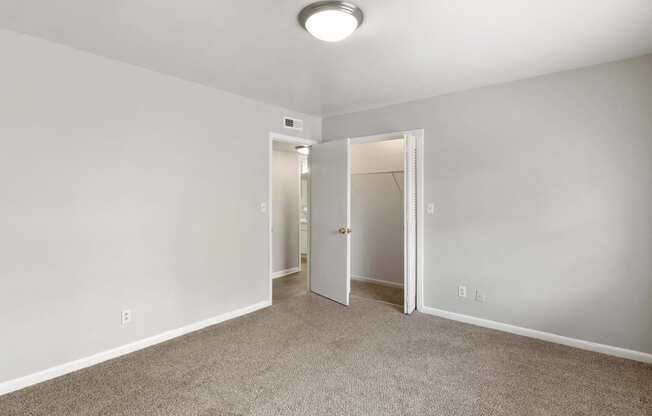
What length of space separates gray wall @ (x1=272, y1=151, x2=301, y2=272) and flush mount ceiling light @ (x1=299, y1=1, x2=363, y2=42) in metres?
3.60

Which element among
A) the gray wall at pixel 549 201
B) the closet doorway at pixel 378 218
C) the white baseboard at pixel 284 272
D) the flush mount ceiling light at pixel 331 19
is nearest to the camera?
the flush mount ceiling light at pixel 331 19

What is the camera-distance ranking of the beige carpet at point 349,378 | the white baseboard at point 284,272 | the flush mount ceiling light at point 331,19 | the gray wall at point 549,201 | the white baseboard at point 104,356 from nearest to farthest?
the flush mount ceiling light at point 331,19 → the beige carpet at point 349,378 → the white baseboard at point 104,356 → the gray wall at point 549,201 → the white baseboard at point 284,272

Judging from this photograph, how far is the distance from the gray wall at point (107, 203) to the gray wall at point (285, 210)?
1907 millimetres

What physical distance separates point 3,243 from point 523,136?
13.7 feet

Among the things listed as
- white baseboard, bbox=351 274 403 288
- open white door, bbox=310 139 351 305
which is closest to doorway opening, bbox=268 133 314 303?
white baseboard, bbox=351 274 403 288

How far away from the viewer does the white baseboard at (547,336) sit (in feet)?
8.68

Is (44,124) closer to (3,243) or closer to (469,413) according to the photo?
(3,243)

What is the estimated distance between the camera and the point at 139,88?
280 cm

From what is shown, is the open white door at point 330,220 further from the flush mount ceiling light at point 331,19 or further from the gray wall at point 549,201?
the flush mount ceiling light at point 331,19

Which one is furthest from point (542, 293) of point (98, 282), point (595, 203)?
point (98, 282)

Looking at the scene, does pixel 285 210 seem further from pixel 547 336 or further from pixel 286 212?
pixel 547 336

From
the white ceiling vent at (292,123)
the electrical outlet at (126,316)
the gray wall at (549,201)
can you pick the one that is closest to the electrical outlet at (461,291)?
the gray wall at (549,201)

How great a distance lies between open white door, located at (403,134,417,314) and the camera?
368 cm

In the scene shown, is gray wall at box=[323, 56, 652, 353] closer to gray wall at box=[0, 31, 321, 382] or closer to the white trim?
the white trim
